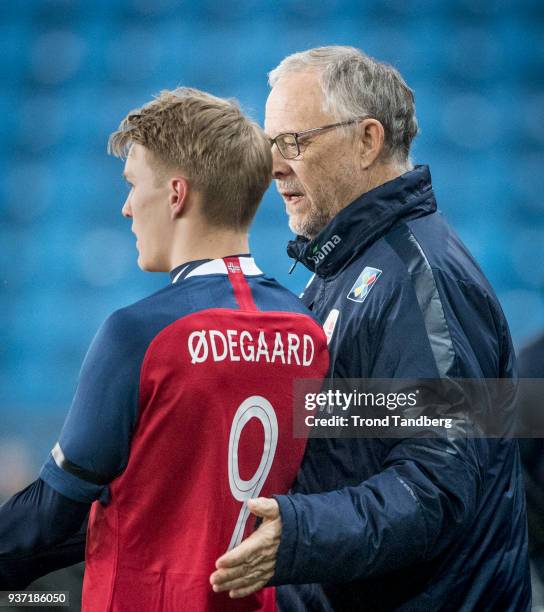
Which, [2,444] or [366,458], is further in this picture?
[2,444]

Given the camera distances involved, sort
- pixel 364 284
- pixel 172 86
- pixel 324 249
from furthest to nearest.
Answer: pixel 172 86 < pixel 324 249 < pixel 364 284

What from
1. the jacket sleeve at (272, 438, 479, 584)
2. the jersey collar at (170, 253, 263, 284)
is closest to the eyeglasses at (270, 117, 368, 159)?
the jersey collar at (170, 253, 263, 284)

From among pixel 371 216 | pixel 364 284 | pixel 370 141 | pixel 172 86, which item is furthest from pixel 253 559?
pixel 172 86

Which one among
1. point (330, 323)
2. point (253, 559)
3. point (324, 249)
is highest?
point (324, 249)

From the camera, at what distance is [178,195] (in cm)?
113

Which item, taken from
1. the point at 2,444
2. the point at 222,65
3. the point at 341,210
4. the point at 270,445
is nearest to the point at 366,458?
the point at 270,445

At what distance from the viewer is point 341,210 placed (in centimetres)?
136

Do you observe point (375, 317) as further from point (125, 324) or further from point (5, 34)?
point (5, 34)

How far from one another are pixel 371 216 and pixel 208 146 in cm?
31

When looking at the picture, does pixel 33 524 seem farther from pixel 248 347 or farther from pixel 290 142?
pixel 290 142

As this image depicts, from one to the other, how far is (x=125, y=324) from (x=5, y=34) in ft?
12.4

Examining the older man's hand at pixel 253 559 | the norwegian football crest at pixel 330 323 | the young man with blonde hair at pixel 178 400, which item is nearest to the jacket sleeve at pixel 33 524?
the young man with blonde hair at pixel 178 400

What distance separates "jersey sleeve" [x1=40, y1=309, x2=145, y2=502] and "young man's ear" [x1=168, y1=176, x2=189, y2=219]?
170mm

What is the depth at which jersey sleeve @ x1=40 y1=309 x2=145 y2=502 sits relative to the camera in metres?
1.00
